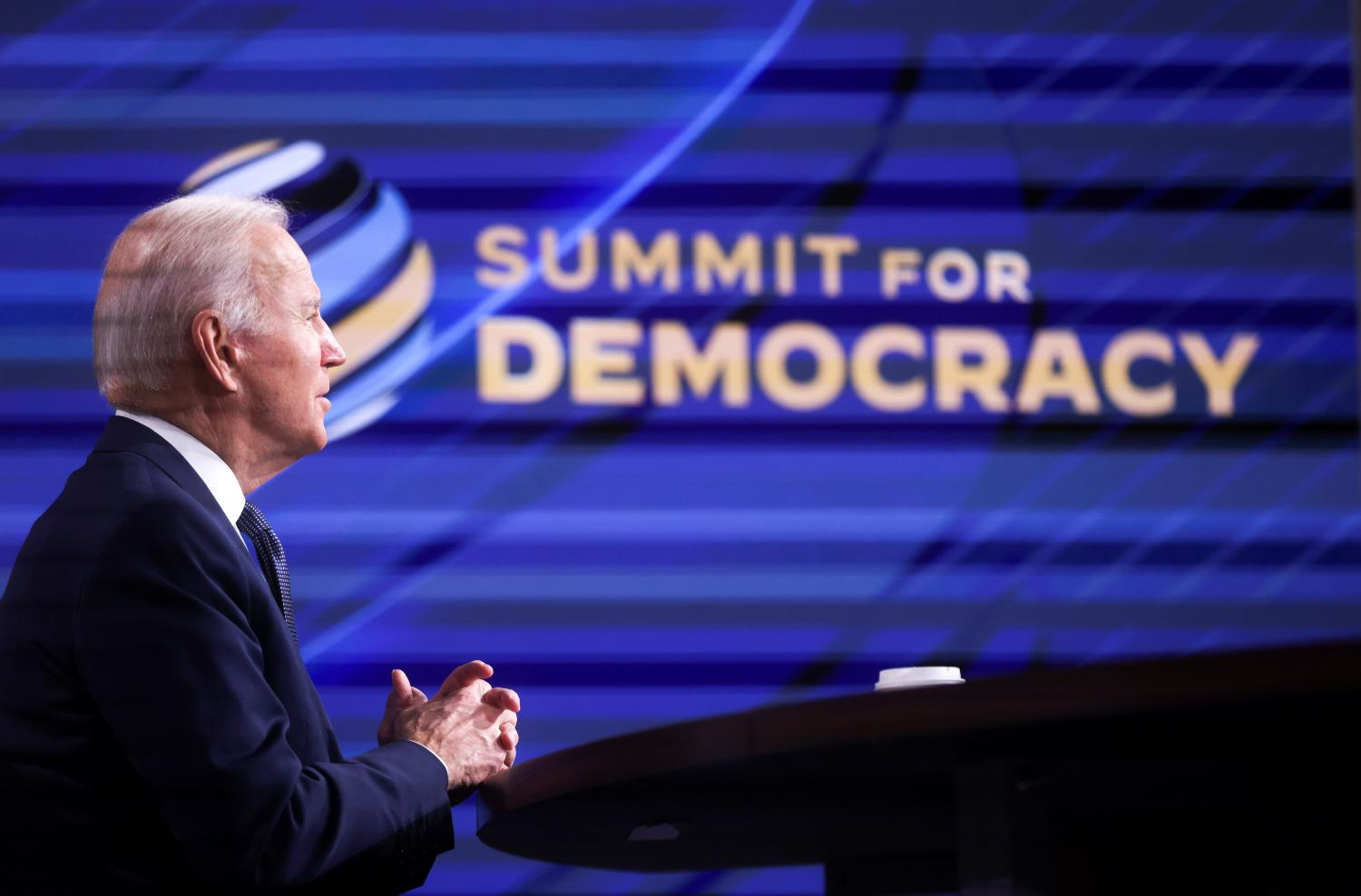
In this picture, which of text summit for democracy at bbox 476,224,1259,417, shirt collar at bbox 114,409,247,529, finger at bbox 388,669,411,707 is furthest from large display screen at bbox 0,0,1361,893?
shirt collar at bbox 114,409,247,529

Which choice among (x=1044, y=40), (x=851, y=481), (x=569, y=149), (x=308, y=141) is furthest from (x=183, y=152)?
(x=1044, y=40)

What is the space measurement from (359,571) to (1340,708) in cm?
247

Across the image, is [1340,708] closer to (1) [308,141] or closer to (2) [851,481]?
(2) [851,481]

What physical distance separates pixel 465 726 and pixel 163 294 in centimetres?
48

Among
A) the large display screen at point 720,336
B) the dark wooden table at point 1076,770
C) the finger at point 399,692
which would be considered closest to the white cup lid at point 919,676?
the dark wooden table at point 1076,770

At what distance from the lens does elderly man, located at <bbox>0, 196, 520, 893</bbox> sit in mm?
1189

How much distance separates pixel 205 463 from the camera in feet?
4.81

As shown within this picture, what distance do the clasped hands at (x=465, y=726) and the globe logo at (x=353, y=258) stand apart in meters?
1.75

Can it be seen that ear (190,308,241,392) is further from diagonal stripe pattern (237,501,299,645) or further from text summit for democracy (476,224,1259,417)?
text summit for democracy (476,224,1259,417)

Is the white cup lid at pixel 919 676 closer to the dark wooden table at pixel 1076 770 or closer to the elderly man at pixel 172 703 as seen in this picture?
the dark wooden table at pixel 1076 770

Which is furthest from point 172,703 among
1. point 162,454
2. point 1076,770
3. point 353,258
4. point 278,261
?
point 353,258

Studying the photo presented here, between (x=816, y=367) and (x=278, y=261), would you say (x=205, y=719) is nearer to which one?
(x=278, y=261)

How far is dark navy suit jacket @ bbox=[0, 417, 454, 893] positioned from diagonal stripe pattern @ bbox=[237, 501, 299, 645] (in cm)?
21

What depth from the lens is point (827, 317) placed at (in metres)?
3.33
